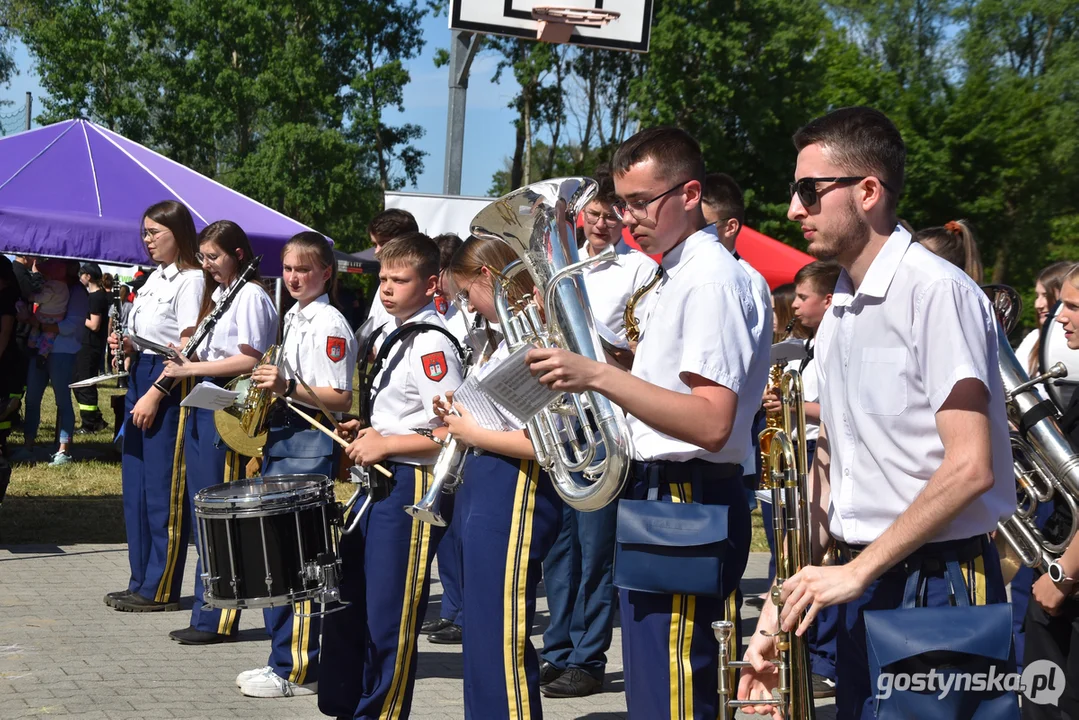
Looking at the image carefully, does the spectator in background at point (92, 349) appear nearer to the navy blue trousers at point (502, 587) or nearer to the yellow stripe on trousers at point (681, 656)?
the navy blue trousers at point (502, 587)

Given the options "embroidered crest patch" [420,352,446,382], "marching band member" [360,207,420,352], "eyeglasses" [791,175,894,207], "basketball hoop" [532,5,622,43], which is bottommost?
"embroidered crest patch" [420,352,446,382]

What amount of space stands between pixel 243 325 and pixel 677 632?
343 centimetres

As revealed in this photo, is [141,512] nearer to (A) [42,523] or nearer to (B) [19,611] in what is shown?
(B) [19,611]

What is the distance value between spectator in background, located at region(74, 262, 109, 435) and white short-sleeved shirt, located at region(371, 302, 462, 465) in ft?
30.5

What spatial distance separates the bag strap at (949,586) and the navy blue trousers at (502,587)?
4.90 feet

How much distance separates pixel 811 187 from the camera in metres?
2.56

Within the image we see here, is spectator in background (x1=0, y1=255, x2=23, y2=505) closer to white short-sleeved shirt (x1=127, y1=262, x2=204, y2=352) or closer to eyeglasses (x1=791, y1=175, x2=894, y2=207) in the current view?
white short-sleeved shirt (x1=127, y1=262, x2=204, y2=352)

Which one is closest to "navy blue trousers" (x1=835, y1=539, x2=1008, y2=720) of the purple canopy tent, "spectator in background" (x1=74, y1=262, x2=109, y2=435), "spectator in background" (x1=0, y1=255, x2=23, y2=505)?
"spectator in background" (x1=0, y1=255, x2=23, y2=505)

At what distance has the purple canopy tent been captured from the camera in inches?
340

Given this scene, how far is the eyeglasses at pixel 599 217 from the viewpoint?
18.6 ft

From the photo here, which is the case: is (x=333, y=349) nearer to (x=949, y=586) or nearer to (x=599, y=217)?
(x=599, y=217)

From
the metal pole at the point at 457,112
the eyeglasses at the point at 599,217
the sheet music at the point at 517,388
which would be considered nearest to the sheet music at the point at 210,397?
the eyeglasses at the point at 599,217

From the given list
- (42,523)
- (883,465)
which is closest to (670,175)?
(883,465)

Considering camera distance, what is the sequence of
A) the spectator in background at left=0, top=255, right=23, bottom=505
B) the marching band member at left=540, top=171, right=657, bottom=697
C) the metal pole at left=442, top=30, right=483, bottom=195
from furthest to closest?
the metal pole at left=442, top=30, right=483, bottom=195 → the spectator in background at left=0, top=255, right=23, bottom=505 → the marching band member at left=540, top=171, right=657, bottom=697
